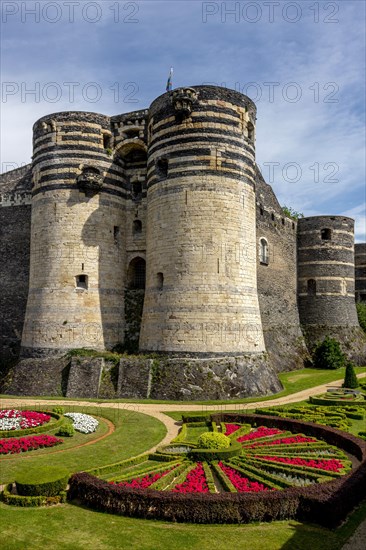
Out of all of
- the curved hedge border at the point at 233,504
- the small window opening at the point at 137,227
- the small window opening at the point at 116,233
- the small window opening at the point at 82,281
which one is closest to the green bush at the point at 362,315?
the small window opening at the point at 137,227

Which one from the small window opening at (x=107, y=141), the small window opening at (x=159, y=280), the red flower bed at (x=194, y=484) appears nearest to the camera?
A: the red flower bed at (x=194, y=484)

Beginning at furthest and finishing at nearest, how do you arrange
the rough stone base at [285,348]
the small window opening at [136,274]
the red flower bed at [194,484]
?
1. the rough stone base at [285,348]
2. the small window opening at [136,274]
3. the red flower bed at [194,484]

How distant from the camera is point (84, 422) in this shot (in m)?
20.1

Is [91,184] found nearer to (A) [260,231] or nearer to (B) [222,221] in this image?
(B) [222,221]

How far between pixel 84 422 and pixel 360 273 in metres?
46.5

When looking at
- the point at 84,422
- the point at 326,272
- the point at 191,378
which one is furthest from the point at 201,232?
the point at 326,272

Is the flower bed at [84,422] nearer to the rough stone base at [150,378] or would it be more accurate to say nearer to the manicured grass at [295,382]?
the manicured grass at [295,382]

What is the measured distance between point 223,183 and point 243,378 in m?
11.2

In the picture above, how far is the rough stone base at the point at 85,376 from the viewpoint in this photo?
1068 inches

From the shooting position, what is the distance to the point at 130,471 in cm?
1428

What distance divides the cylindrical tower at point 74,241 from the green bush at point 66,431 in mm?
11571

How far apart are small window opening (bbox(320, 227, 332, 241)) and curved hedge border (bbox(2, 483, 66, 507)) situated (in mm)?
38850

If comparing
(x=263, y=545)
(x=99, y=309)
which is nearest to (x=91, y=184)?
(x=99, y=309)

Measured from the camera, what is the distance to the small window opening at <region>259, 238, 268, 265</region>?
3859 cm
